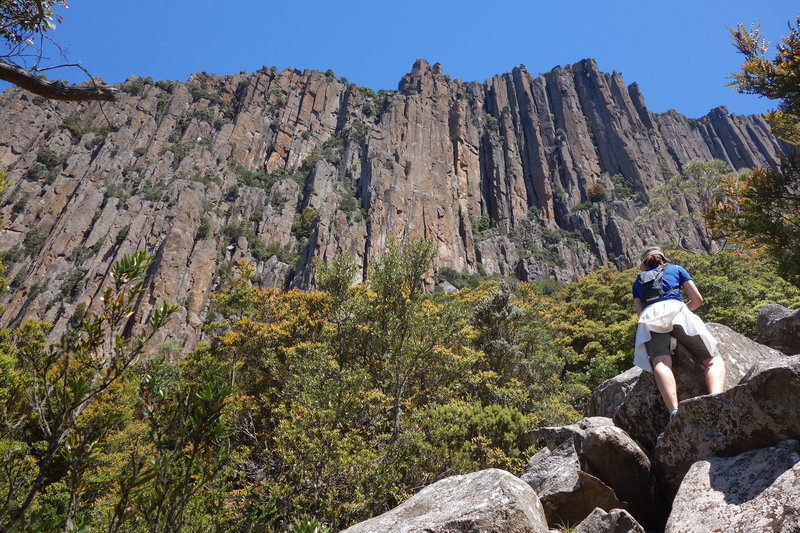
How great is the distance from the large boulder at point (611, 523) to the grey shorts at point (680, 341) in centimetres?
172

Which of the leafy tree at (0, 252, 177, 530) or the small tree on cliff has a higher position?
the small tree on cliff

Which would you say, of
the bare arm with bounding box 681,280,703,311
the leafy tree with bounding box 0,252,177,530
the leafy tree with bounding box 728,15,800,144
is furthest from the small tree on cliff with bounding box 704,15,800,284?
the leafy tree with bounding box 0,252,177,530

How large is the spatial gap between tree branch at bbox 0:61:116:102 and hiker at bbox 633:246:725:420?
567 cm

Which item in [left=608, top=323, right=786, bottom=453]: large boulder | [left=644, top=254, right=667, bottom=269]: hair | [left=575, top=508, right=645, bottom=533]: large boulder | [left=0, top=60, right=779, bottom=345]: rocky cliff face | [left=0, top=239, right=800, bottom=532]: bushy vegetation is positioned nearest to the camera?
[left=0, top=239, right=800, bottom=532]: bushy vegetation

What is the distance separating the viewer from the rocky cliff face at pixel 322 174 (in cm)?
5619

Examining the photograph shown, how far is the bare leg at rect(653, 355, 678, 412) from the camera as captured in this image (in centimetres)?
396

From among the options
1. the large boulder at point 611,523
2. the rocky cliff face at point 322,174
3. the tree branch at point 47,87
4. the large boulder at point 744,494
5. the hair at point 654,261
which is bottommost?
the large boulder at point 611,523

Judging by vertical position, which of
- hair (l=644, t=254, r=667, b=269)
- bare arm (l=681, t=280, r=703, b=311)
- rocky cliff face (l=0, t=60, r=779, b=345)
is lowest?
bare arm (l=681, t=280, r=703, b=311)

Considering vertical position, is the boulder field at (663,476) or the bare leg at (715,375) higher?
the bare leg at (715,375)

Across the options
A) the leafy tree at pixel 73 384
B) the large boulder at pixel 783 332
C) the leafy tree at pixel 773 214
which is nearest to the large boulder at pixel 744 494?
the leafy tree at pixel 73 384

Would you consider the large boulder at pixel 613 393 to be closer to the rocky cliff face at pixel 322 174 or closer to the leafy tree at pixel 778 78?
the leafy tree at pixel 778 78

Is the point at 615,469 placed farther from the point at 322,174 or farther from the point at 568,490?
the point at 322,174

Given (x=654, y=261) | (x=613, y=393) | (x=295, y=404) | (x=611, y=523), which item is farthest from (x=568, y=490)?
(x=295, y=404)

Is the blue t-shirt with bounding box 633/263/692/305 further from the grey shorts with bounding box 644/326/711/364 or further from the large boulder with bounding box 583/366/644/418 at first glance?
the large boulder with bounding box 583/366/644/418
